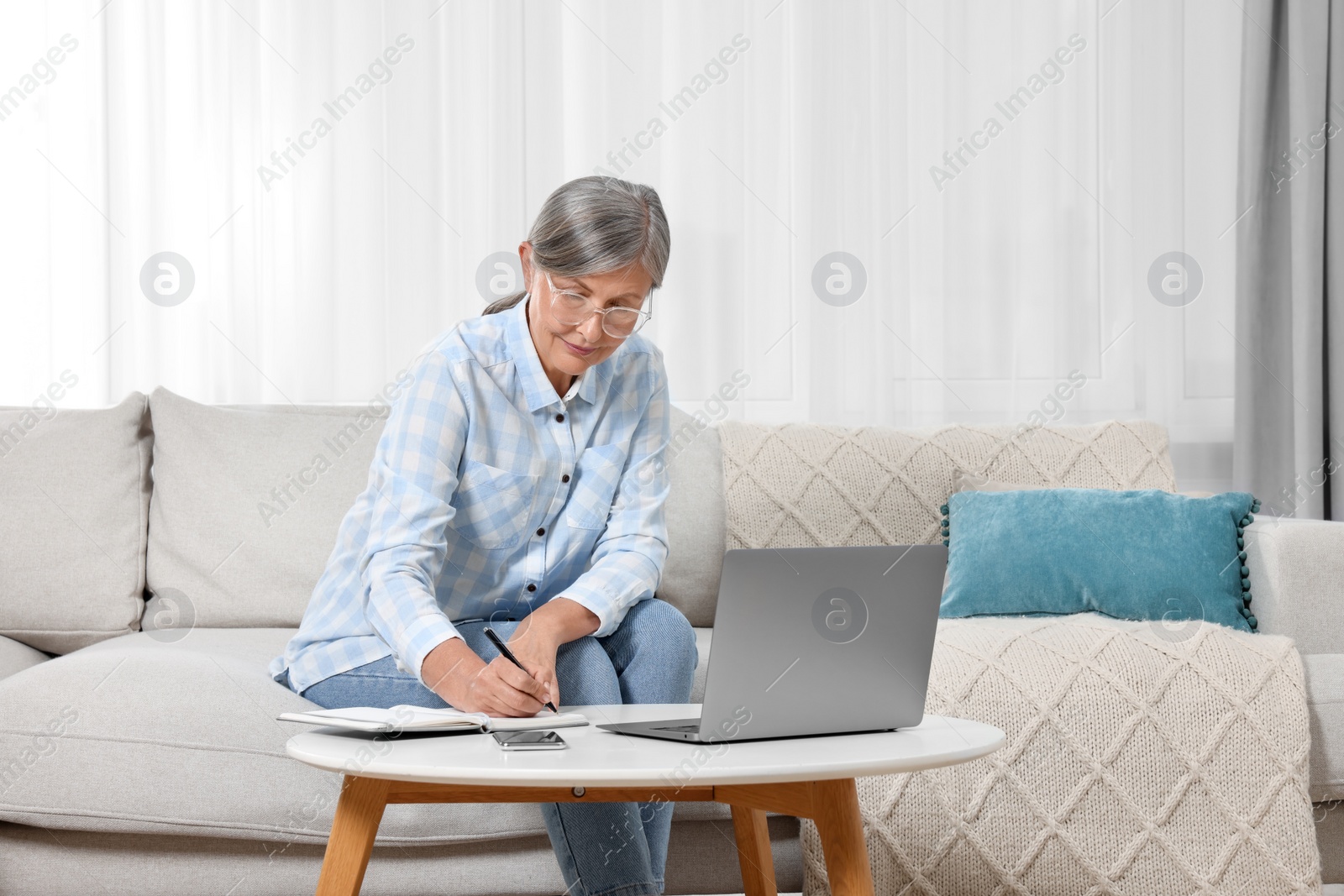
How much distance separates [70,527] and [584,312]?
3.71ft

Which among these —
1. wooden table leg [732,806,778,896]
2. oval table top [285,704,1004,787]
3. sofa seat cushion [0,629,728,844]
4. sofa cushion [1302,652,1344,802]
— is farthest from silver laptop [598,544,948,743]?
sofa cushion [1302,652,1344,802]

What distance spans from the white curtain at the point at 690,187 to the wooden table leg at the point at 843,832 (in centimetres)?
166

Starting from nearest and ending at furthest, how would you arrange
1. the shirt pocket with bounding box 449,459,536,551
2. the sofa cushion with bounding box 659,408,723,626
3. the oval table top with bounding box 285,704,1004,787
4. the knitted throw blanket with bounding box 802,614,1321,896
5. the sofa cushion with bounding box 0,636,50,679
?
the oval table top with bounding box 285,704,1004,787
the shirt pocket with bounding box 449,459,536,551
the knitted throw blanket with bounding box 802,614,1321,896
the sofa cushion with bounding box 0,636,50,679
the sofa cushion with bounding box 659,408,723,626

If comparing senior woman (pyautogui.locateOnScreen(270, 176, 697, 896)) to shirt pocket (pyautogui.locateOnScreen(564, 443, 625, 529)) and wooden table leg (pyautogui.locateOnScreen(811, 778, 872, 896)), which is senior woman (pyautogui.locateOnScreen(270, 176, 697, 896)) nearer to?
shirt pocket (pyautogui.locateOnScreen(564, 443, 625, 529))

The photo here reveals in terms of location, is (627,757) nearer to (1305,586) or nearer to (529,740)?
(529,740)

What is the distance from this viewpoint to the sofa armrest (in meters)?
1.73

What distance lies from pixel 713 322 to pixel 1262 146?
4.58 ft

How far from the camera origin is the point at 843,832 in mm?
931

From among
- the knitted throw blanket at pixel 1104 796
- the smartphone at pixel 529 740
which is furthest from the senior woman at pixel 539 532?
the knitted throw blanket at pixel 1104 796

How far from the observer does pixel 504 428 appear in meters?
1.32

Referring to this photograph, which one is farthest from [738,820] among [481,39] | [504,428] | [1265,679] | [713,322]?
[481,39]

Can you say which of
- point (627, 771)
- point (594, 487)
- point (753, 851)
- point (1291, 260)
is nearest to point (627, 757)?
point (627, 771)

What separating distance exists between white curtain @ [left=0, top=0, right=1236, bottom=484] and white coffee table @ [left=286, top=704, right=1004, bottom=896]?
64.7 inches

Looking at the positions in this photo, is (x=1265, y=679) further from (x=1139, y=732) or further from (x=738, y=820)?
(x=738, y=820)
